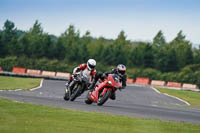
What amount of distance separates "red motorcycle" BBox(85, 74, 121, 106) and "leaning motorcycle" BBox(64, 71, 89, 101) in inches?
18.6

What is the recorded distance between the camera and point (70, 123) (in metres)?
11.1

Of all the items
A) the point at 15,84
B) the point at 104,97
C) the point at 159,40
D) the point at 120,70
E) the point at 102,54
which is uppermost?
the point at 159,40

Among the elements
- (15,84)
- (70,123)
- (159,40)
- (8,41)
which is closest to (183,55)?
(159,40)

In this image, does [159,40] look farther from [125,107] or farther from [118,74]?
[118,74]

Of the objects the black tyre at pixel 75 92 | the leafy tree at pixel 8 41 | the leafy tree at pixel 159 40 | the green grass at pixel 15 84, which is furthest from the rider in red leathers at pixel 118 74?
the leafy tree at pixel 159 40

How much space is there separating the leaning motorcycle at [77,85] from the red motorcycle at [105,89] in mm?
473

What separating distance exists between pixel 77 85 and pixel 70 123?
289 inches

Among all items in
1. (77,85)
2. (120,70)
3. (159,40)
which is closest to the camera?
(120,70)

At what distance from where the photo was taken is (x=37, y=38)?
92.3 m

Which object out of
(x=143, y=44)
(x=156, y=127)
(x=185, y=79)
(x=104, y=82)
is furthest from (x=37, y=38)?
(x=156, y=127)

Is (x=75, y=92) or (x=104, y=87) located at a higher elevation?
(x=104, y=87)

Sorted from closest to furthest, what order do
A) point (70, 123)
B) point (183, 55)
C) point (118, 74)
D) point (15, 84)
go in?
point (70, 123), point (118, 74), point (15, 84), point (183, 55)

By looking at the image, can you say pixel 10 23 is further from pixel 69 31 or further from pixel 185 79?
pixel 185 79

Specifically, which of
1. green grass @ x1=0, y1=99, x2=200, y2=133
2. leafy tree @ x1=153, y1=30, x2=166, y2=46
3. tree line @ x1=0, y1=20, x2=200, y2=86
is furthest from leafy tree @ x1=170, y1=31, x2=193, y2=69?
green grass @ x1=0, y1=99, x2=200, y2=133
